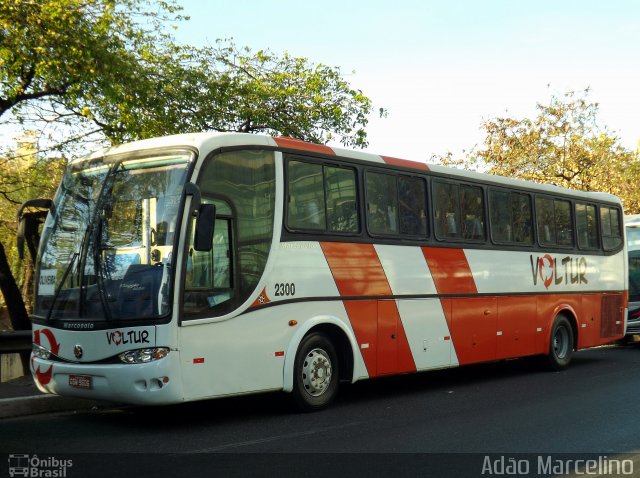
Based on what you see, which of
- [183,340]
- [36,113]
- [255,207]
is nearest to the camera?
[183,340]

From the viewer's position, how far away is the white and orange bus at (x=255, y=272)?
844 cm

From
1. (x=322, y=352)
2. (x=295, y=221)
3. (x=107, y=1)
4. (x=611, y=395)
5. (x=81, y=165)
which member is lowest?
(x=611, y=395)

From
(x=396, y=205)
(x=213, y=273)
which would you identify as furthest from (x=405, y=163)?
(x=213, y=273)

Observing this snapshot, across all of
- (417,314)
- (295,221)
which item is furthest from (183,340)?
(417,314)

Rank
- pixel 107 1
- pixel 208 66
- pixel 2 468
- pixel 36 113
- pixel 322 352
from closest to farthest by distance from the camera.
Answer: pixel 2 468 → pixel 322 352 → pixel 107 1 → pixel 36 113 → pixel 208 66

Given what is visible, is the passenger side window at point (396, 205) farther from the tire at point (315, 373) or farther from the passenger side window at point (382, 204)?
the tire at point (315, 373)

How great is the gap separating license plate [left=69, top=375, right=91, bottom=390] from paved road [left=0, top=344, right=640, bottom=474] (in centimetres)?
47

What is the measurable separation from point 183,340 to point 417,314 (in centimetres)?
427

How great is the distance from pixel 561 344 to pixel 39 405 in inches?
376

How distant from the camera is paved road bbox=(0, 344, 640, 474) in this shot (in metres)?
7.77

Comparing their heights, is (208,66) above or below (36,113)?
above

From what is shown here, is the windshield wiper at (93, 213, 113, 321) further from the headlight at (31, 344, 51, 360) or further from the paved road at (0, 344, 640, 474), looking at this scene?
the paved road at (0, 344, 640, 474)

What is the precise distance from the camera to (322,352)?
1010cm

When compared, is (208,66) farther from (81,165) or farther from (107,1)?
(81,165)
